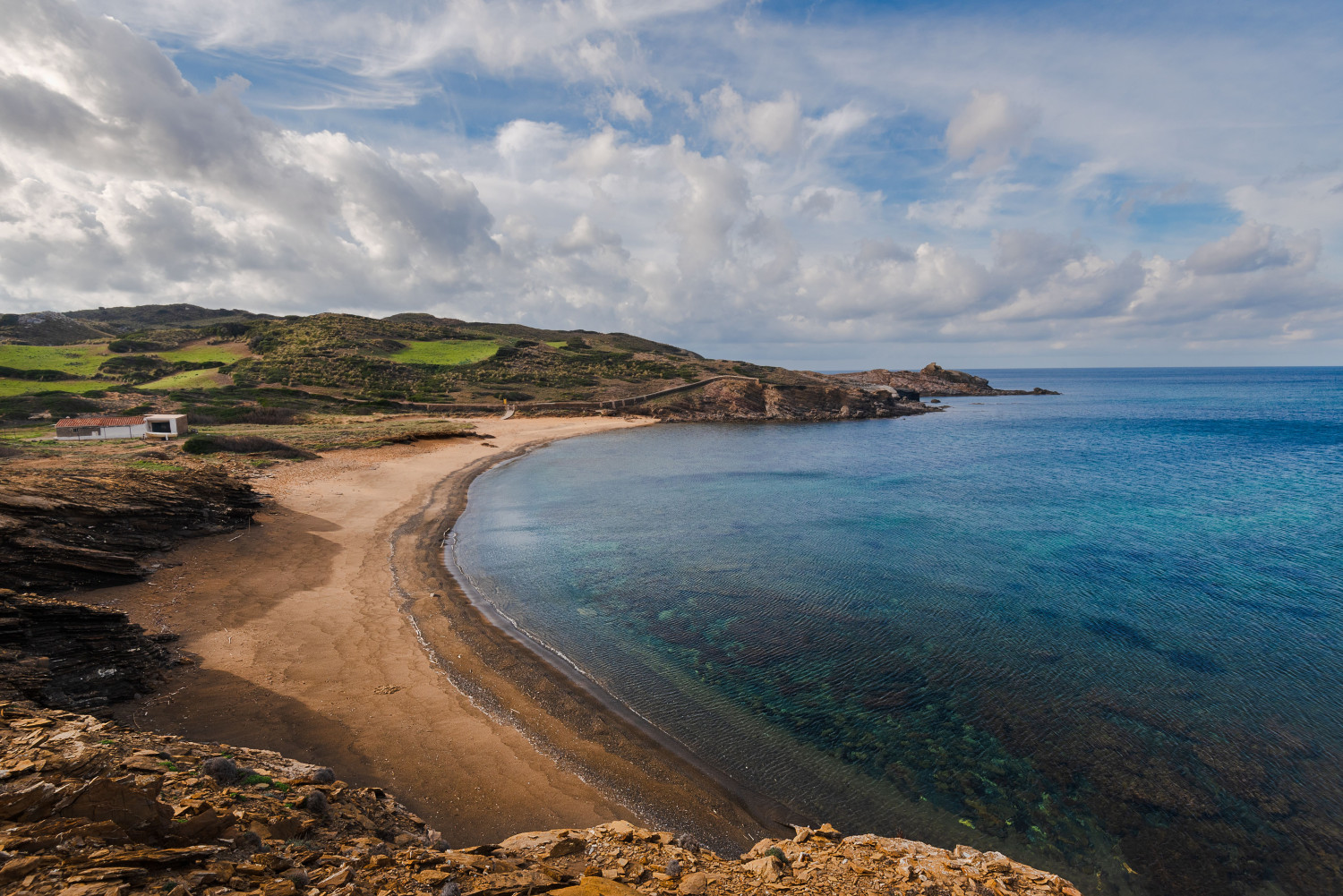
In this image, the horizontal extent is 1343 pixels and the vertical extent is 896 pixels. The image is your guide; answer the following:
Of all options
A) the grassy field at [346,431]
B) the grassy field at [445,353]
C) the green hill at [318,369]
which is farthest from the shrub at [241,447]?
the grassy field at [445,353]

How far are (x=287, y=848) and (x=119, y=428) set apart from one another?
48.7 metres

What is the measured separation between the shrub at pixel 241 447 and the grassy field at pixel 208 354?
6150 centimetres

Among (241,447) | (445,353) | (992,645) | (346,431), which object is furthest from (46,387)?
(992,645)

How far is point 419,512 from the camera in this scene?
94.0ft

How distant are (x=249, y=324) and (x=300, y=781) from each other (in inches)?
5177

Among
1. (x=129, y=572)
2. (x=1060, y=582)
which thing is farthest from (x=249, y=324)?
(x=1060, y=582)

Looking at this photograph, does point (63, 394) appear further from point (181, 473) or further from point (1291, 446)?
point (1291, 446)

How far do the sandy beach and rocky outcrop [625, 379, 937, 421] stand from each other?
64780mm

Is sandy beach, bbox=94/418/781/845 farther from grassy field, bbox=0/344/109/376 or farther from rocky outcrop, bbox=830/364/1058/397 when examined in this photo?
rocky outcrop, bbox=830/364/1058/397

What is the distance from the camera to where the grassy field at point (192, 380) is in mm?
68000

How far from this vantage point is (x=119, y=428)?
38.4 meters

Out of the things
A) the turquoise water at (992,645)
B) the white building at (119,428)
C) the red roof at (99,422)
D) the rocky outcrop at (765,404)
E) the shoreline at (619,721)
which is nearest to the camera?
the shoreline at (619,721)

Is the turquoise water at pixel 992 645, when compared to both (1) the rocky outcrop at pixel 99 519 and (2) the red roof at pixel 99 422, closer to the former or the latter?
(1) the rocky outcrop at pixel 99 519

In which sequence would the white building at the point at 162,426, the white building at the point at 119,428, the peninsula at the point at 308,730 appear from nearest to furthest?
the peninsula at the point at 308,730
the white building at the point at 119,428
the white building at the point at 162,426
